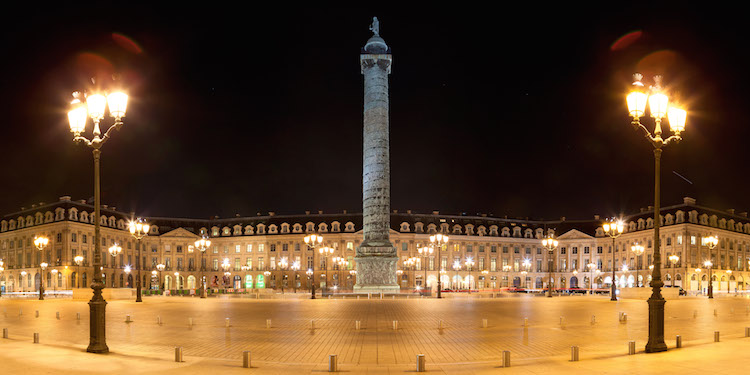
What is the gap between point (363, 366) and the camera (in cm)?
1448

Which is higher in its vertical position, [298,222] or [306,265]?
[298,222]

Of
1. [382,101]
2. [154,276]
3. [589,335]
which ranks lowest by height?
[154,276]

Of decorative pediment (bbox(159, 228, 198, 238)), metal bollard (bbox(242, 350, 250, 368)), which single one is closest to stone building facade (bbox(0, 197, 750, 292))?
decorative pediment (bbox(159, 228, 198, 238))

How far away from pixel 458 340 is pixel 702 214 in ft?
318

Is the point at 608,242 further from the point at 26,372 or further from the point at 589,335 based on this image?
the point at 26,372

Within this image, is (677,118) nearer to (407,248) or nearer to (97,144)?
(97,144)

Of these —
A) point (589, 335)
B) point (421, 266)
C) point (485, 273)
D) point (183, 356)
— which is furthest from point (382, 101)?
point (485, 273)

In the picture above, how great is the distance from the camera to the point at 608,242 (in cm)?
11931

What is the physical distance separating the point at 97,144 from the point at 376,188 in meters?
42.9

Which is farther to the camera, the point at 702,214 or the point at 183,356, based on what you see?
the point at 702,214

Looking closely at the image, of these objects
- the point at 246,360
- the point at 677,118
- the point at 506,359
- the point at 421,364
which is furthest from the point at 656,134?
the point at 246,360

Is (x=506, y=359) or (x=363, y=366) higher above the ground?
(x=506, y=359)

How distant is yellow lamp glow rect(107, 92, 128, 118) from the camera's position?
17.2 metres

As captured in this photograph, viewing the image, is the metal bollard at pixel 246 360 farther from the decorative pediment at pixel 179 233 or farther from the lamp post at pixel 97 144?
the decorative pediment at pixel 179 233
